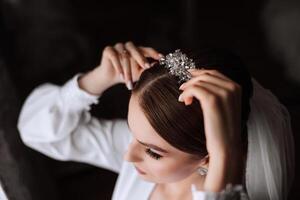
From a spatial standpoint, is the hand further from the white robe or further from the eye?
the white robe

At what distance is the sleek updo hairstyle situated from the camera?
2.46ft

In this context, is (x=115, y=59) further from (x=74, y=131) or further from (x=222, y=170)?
(x=222, y=170)

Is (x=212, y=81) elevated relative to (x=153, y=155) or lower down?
elevated

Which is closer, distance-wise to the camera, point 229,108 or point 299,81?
point 229,108

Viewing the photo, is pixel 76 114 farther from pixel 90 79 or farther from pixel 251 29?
pixel 251 29

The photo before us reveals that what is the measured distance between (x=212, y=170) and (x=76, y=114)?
44cm

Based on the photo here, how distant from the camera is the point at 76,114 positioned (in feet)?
3.44

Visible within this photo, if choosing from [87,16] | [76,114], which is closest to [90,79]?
[76,114]

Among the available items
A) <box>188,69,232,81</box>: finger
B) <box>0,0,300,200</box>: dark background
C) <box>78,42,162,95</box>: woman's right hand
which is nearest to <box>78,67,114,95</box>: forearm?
<box>78,42,162,95</box>: woman's right hand

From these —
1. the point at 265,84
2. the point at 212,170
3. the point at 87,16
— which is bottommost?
the point at 265,84

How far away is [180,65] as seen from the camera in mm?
769

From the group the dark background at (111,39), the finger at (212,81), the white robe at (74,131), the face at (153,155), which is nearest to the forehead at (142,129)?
the face at (153,155)

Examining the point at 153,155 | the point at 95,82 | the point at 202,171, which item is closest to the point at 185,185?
the point at 202,171

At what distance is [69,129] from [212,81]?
0.46m
